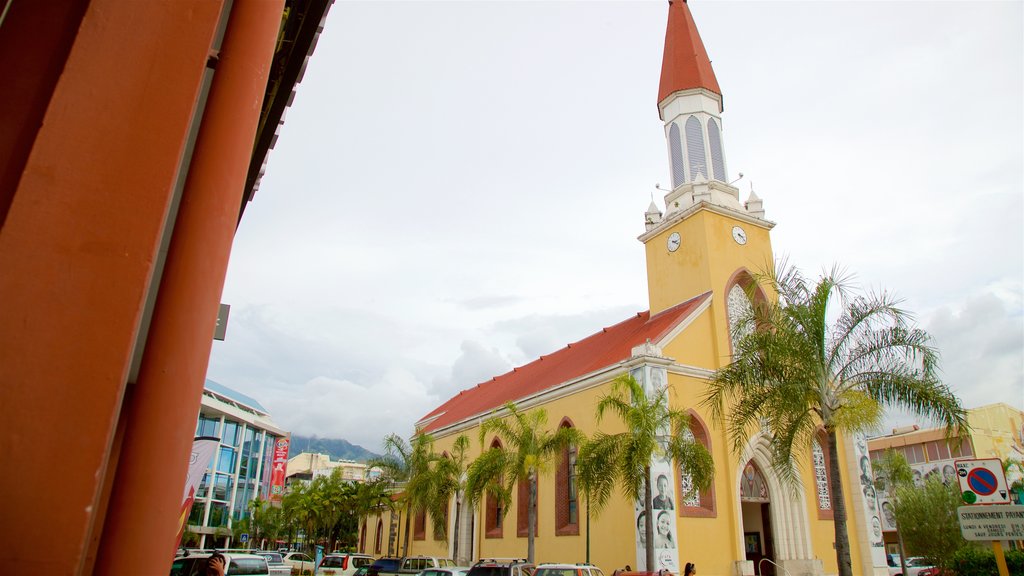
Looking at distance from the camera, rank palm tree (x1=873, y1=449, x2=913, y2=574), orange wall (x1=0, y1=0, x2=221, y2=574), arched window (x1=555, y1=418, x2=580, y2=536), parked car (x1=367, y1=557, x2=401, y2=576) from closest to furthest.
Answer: orange wall (x1=0, y1=0, x2=221, y2=574) → arched window (x1=555, y1=418, x2=580, y2=536) → parked car (x1=367, y1=557, x2=401, y2=576) → palm tree (x1=873, y1=449, x2=913, y2=574)

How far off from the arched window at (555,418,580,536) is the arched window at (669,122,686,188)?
12.3 m

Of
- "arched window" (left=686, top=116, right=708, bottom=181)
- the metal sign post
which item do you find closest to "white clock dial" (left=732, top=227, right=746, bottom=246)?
"arched window" (left=686, top=116, right=708, bottom=181)

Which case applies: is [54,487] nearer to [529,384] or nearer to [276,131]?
[276,131]

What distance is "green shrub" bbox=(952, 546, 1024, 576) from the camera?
1897cm

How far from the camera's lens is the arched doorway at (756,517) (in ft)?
78.2

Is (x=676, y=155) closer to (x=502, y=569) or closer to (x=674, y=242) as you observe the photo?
(x=674, y=242)

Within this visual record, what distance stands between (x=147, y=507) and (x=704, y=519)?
21699 millimetres

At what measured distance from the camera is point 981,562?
63.1ft

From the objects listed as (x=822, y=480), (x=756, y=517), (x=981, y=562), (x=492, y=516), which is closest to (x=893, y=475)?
(x=822, y=480)

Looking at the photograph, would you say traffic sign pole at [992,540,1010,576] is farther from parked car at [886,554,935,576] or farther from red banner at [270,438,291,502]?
red banner at [270,438,291,502]

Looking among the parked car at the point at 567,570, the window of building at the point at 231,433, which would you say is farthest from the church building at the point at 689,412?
the window of building at the point at 231,433

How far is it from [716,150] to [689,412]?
43.4 ft

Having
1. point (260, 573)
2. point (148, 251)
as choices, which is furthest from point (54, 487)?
point (260, 573)

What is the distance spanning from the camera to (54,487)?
2.28m
